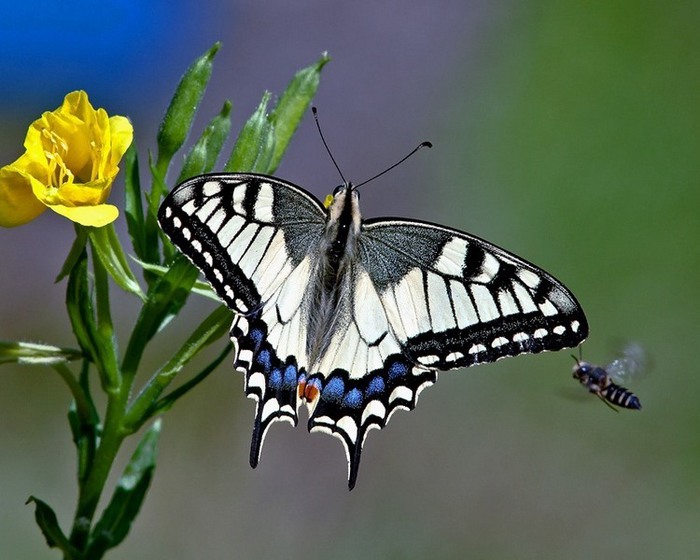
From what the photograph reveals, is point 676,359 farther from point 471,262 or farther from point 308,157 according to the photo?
point 471,262

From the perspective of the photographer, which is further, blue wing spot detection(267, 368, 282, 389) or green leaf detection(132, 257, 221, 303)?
blue wing spot detection(267, 368, 282, 389)

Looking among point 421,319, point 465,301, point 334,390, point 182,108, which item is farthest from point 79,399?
point 465,301

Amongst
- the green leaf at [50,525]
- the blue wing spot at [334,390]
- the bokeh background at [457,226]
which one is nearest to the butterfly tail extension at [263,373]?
the blue wing spot at [334,390]

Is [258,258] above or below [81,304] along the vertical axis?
above

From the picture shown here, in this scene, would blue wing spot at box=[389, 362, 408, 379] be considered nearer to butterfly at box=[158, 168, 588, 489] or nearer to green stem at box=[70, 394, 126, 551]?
butterfly at box=[158, 168, 588, 489]

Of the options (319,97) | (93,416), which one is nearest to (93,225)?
(93,416)

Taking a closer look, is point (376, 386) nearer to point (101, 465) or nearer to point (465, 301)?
point (465, 301)

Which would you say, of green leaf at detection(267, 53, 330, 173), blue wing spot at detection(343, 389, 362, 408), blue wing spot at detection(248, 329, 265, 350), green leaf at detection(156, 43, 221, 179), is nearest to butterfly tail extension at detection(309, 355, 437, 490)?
blue wing spot at detection(343, 389, 362, 408)
